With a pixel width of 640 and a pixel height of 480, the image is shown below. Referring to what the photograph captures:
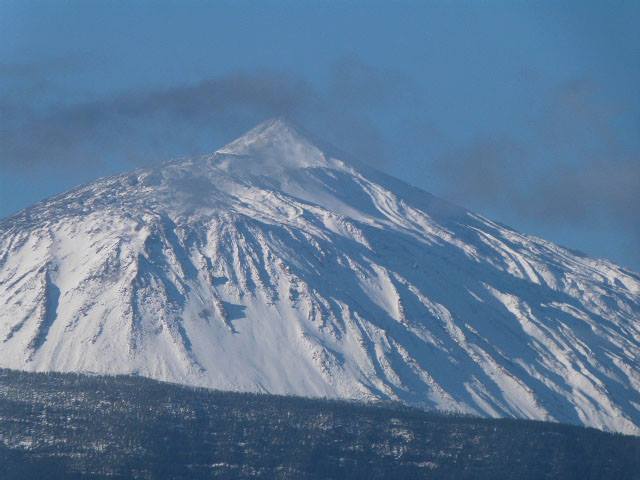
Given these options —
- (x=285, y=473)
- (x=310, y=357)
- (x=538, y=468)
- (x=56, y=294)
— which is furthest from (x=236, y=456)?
(x=56, y=294)

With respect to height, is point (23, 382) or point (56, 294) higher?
point (56, 294)

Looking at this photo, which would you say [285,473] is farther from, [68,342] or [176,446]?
[68,342]

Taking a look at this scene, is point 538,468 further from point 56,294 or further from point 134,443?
point 56,294

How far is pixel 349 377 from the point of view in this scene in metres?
188

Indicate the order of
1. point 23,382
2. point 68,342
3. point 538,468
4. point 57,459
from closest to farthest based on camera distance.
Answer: point 57,459 → point 538,468 → point 23,382 → point 68,342

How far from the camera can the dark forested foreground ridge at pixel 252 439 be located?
147250 millimetres

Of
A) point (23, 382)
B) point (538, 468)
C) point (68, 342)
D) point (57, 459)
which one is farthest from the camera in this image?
point (68, 342)

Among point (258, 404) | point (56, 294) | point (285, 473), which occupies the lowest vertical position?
point (285, 473)

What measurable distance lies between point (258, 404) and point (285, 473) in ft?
65.8

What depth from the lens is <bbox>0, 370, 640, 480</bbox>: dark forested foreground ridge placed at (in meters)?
147

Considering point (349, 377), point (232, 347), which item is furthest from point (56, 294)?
point (349, 377)

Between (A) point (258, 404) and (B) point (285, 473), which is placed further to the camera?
(A) point (258, 404)

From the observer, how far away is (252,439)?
6088 inches

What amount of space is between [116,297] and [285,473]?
5542 cm
